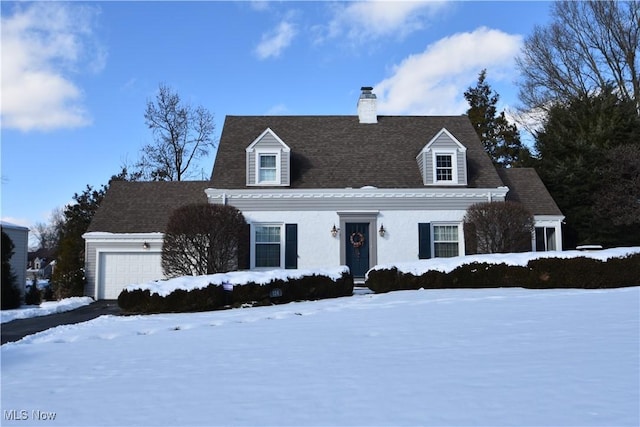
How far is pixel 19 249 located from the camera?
18344 mm

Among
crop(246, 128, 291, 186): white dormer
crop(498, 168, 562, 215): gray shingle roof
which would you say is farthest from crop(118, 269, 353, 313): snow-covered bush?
crop(498, 168, 562, 215): gray shingle roof

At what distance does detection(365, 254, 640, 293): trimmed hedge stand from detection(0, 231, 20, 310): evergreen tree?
13021mm

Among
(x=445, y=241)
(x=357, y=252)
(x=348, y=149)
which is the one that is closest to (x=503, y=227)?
(x=445, y=241)

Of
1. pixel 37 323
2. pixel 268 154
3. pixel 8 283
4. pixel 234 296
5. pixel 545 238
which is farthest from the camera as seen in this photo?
pixel 545 238

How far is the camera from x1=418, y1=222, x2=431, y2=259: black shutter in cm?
1839

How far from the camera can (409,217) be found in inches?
731

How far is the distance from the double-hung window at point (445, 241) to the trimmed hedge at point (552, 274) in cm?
574

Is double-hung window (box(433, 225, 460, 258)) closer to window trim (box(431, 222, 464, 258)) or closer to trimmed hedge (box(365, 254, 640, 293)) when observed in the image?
window trim (box(431, 222, 464, 258))

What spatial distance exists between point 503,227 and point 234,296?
29.5ft

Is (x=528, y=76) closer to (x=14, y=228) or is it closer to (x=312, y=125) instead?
(x=312, y=125)

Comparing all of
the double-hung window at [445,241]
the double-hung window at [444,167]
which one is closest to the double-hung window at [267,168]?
the double-hung window at [444,167]

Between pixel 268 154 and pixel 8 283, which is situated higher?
pixel 268 154

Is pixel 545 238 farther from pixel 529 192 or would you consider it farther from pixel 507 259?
pixel 507 259

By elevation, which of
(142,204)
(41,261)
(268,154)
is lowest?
(41,261)
